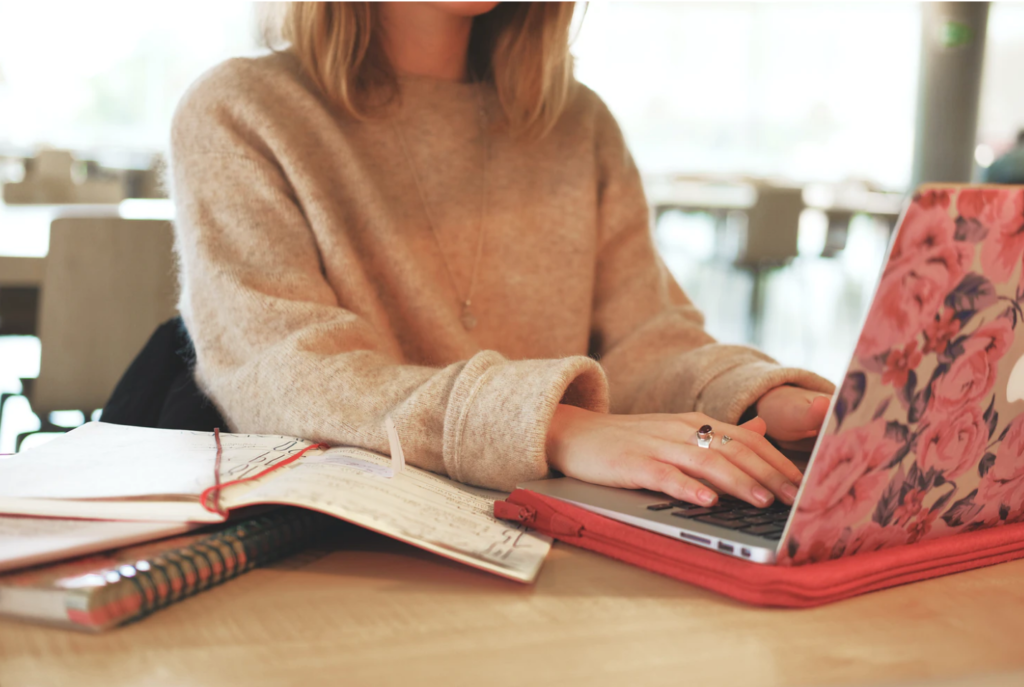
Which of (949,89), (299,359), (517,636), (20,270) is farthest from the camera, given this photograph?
(949,89)

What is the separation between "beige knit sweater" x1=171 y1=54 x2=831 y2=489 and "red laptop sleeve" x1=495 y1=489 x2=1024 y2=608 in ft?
0.26

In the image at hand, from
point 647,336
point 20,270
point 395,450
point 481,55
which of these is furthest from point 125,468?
point 20,270

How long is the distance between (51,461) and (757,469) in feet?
1.55

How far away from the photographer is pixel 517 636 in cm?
44

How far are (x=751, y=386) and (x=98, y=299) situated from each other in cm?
124

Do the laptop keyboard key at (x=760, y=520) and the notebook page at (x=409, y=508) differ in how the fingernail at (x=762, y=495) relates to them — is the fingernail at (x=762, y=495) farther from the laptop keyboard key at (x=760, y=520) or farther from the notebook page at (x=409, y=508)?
the notebook page at (x=409, y=508)

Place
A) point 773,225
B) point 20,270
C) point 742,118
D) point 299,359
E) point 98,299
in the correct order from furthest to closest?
1. point 742,118
2. point 773,225
3. point 20,270
4. point 98,299
5. point 299,359

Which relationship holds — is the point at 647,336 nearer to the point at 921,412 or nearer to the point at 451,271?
the point at 451,271

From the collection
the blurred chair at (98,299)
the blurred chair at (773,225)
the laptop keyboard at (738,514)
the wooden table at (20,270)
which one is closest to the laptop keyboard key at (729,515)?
the laptop keyboard at (738,514)

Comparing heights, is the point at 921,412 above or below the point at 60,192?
above

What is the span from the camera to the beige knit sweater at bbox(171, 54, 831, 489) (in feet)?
2.25

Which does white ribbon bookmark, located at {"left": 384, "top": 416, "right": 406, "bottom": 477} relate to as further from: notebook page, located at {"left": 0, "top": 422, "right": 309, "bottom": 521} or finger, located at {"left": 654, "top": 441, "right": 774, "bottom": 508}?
finger, located at {"left": 654, "top": 441, "right": 774, "bottom": 508}

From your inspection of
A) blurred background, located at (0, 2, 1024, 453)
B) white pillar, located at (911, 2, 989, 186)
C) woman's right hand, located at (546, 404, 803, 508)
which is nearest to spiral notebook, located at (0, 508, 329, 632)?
woman's right hand, located at (546, 404, 803, 508)

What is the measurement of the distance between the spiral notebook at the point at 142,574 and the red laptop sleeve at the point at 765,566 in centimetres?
15
